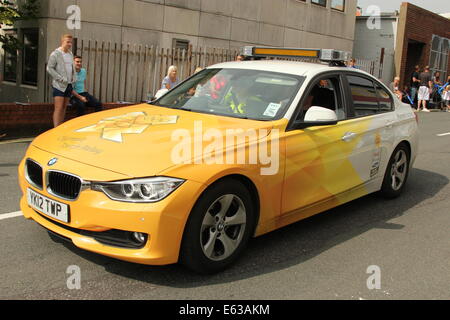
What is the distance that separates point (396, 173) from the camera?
6.53 meters

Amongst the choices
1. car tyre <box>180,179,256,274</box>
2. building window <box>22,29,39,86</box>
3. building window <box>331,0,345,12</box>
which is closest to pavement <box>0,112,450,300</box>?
car tyre <box>180,179,256,274</box>

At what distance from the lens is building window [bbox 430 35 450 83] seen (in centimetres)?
2962

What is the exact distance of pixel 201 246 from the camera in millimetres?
3818

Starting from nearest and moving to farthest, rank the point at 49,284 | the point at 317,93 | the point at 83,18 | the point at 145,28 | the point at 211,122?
the point at 49,284 < the point at 211,122 < the point at 317,93 < the point at 83,18 < the point at 145,28

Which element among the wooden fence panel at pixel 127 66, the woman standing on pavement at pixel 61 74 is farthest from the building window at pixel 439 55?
the woman standing on pavement at pixel 61 74

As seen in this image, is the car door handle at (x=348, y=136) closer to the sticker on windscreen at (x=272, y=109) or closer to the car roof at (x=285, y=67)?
the car roof at (x=285, y=67)

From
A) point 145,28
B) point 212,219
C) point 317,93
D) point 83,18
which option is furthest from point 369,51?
point 212,219

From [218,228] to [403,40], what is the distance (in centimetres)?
2526

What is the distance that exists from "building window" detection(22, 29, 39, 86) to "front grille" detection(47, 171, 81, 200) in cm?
1048

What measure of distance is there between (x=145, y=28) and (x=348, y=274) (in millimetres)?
11898

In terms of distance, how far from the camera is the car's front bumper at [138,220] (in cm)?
352

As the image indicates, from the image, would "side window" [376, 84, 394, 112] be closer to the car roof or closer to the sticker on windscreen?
the car roof

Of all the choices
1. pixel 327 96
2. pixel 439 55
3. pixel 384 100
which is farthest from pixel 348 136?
pixel 439 55

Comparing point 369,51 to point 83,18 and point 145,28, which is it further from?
point 83,18
